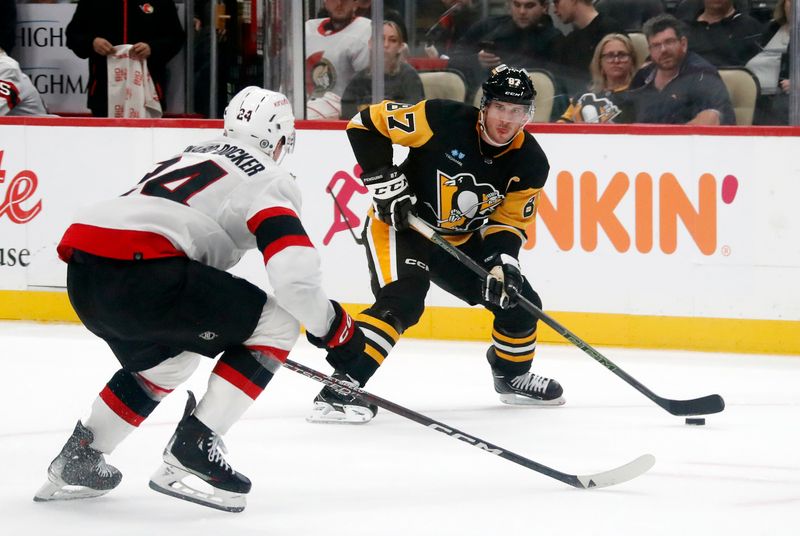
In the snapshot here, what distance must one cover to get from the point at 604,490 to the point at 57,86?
4.31 m

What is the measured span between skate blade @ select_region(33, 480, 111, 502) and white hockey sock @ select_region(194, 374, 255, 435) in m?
0.35

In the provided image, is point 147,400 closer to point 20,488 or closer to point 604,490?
point 20,488

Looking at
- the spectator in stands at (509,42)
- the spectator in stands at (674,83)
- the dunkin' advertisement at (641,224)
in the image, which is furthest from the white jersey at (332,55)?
the spectator in stands at (674,83)

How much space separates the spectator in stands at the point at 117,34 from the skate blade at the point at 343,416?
108 inches

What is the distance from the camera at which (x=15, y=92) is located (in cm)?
549

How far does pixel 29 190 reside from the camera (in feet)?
16.6

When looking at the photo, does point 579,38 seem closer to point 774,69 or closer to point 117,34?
point 774,69

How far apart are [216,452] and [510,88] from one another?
1.39 m

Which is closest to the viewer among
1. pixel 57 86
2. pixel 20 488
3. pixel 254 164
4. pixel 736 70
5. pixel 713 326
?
pixel 254 164

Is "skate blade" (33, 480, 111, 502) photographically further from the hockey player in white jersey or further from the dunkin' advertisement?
the dunkin' advertisement

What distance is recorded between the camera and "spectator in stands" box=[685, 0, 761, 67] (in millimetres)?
4863

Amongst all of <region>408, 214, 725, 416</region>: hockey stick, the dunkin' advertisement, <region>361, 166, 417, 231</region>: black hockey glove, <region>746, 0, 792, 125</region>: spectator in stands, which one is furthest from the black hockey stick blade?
<region>746, 0, 792, 125</region>: spectator in stands

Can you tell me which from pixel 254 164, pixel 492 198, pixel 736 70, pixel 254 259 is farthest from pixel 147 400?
pixel 736 70

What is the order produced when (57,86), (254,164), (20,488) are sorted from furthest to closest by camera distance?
(57,86), (20,488), (254,164)
